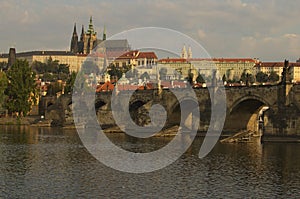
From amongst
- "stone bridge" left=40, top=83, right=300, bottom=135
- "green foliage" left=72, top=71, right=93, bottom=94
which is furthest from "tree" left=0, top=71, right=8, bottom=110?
"stone bridge" left=40, top=83, right=300, bottom=135

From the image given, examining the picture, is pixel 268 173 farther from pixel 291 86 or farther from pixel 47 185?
pixel 291 86

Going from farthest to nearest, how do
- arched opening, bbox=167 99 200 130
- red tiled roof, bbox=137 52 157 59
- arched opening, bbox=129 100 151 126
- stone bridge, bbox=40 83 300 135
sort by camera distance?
red tiled roof, bbox=137 52 157 59, arched opening, bbox=129 100 151 126, arched opening, bbox=167 99 200 130, stone bridge, bbox=40 83 300 135

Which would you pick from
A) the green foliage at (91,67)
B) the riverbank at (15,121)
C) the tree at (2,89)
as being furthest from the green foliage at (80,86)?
the green foliage at (91,67)

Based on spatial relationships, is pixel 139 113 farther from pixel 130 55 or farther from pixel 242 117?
pixel 130 55

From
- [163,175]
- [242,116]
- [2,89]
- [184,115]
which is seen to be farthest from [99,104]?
[163,175]

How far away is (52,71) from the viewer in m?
182

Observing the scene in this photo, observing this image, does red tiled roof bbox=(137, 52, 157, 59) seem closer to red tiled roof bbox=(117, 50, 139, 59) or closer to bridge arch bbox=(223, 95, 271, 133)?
red tiled roof bbox=(117, 50, 139, 59)

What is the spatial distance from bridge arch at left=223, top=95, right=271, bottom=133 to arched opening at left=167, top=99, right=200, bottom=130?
231 inches

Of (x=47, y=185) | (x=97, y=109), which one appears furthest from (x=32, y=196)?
(x=97, y=109)

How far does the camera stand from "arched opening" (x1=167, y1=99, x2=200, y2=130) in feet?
186

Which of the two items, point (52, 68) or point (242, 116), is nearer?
point (242, 116)

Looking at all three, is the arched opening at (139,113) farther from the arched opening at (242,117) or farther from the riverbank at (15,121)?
the riverbank at (15,121)

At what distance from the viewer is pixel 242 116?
51.7m

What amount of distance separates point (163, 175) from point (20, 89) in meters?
47.5
